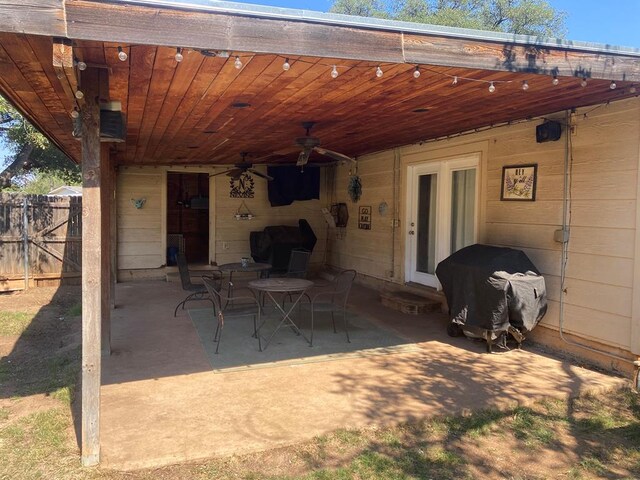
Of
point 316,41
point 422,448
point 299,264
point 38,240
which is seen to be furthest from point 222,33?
Result: point 38,240

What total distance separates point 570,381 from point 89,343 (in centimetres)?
336

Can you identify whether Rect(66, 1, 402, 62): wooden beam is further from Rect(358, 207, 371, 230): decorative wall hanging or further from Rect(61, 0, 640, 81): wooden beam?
Rect(358, 207, 371, 230): decorative wall hanging

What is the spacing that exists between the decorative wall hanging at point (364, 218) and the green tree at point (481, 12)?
12341mm

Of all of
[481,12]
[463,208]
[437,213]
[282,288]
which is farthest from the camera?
[481,12]

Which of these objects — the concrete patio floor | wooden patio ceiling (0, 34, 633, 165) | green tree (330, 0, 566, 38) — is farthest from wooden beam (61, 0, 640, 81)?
green tree (330, 0, 566, 38)

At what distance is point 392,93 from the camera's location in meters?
3.51

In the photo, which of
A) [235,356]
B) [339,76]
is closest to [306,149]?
[339,76]

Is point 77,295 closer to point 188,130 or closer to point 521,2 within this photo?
point 188,130

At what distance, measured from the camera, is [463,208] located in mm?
5707

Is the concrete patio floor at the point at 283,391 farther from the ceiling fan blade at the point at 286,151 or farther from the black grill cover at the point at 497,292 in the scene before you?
the ceiling fan blade at the point at 286,151

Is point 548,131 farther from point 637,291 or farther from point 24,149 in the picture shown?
point 24,149

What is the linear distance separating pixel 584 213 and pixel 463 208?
5.83 feet

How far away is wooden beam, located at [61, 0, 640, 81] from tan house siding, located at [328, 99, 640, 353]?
858 millimetres

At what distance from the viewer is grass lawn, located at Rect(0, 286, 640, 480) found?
7.96 feet
